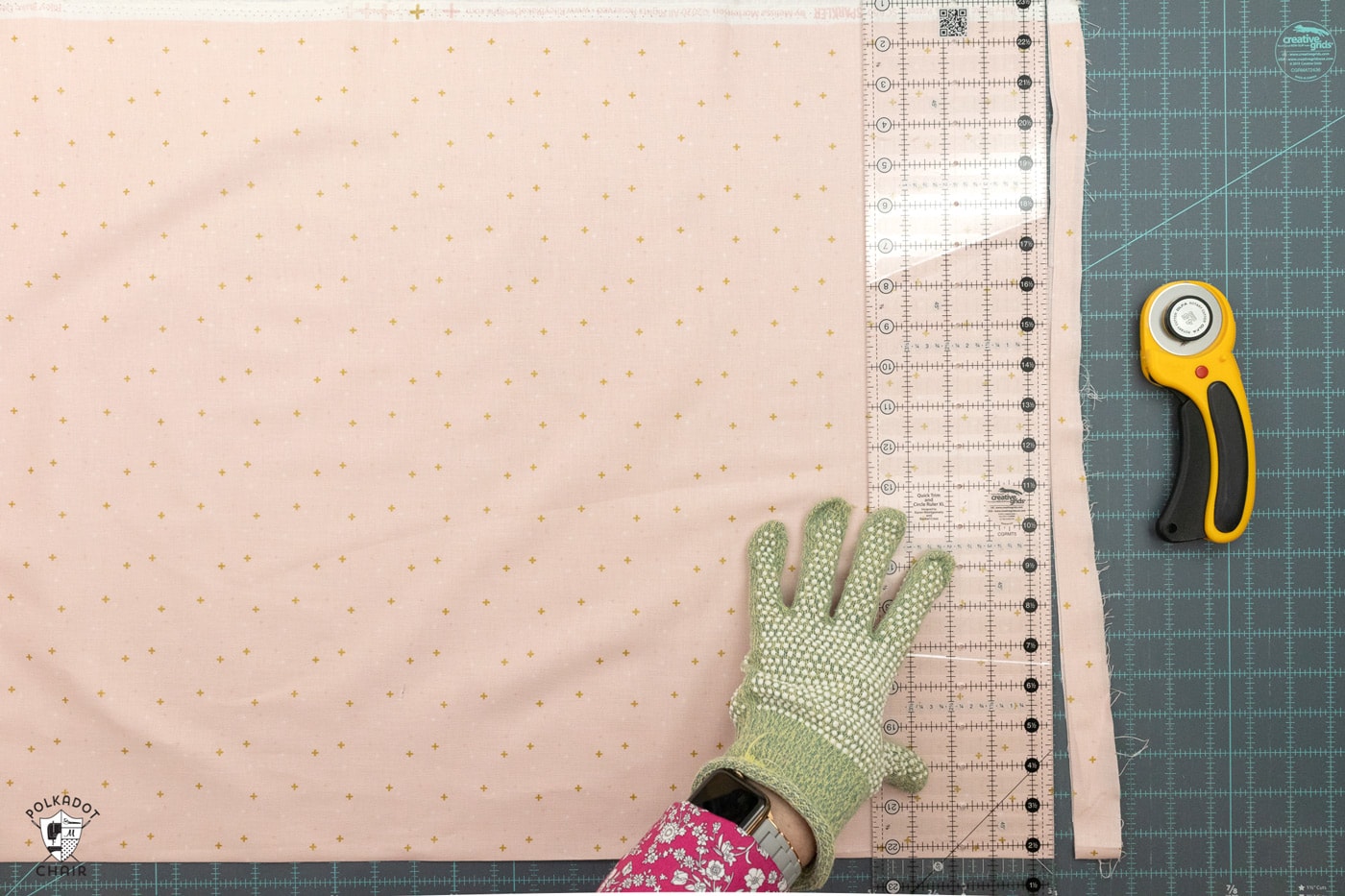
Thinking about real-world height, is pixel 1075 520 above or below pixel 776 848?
above

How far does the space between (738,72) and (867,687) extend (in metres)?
0.86

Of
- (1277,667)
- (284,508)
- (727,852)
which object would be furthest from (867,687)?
(284,508)

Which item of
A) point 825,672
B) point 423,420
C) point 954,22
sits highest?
point 954,22

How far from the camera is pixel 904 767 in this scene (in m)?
1.14

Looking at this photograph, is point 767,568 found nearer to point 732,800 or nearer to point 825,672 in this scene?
point 825,672

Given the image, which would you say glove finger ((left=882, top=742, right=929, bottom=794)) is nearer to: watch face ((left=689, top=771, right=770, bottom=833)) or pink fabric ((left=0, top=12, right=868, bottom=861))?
pink fabric ((left=0, top=12, right=868, bottom=861))

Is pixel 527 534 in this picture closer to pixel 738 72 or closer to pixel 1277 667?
pixel 738 72

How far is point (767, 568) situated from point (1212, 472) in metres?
0.62

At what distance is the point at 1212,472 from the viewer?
1.15m

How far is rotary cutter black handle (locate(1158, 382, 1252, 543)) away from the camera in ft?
3.76

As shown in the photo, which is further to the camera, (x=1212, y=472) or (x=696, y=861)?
(x=1212, y=472)

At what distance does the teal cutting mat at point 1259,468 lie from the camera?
119 cm

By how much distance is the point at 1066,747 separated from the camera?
119cm

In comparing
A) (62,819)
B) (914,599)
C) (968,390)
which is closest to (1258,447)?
(968,390)
